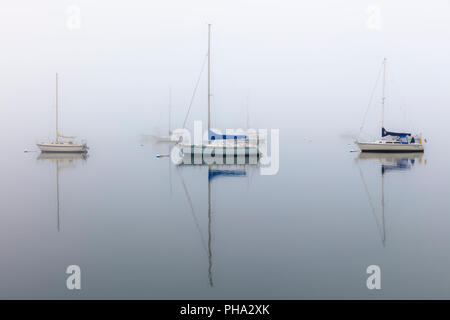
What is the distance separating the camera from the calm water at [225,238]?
7.93 metres

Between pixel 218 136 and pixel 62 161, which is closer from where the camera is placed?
pixel 218 136

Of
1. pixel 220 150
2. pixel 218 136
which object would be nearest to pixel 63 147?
pixel 218 136

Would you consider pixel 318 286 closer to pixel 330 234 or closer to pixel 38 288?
pixel 330 234

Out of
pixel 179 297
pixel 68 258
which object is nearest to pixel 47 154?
pixel 68 258

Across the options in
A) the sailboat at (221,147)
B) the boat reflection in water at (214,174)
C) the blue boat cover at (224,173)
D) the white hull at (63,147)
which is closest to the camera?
the boat reflection in water at (214,174)

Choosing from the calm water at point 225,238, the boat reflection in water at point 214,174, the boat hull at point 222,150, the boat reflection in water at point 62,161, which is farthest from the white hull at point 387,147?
the boat reflection in water at point 62,161

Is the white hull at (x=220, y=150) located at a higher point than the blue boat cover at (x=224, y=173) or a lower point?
higher

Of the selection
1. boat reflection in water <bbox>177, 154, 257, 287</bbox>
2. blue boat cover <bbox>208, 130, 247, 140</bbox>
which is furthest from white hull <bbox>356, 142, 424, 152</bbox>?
blue boat cover <bbox>208, 130, 247, 140</bbox>

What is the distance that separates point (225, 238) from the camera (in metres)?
11.1

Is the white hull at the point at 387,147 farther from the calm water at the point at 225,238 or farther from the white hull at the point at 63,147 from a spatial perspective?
the white hull at the point at 63,147

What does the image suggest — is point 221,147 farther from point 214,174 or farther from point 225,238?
point 225,238

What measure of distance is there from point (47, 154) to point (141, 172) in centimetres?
1995

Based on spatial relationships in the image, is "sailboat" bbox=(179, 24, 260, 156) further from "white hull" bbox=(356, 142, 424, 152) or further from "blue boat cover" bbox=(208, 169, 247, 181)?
"white hull" bbox=(356, 142, 424, 152)

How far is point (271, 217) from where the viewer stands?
536 inches
